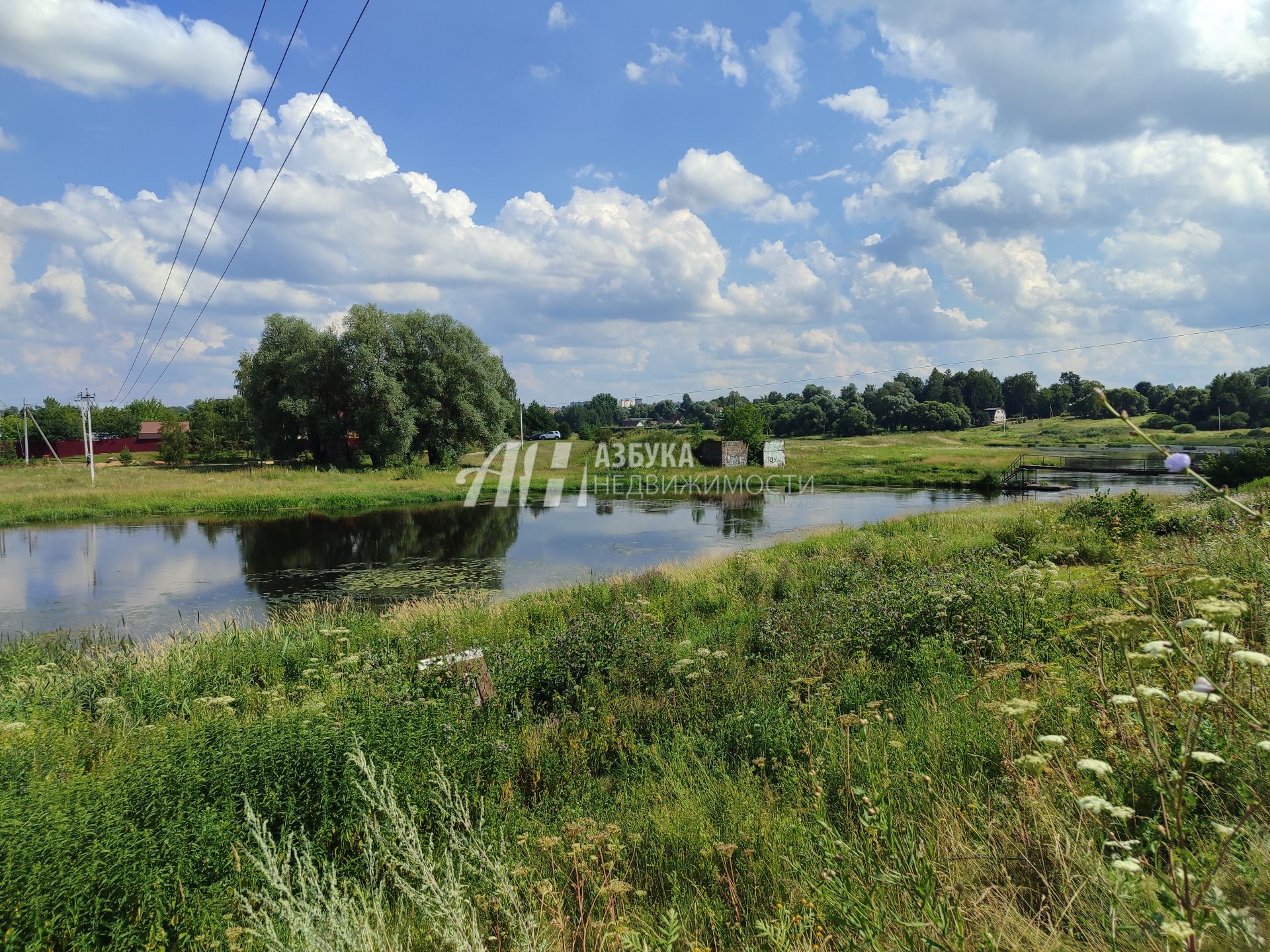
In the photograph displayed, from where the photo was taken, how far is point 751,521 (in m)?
26.6

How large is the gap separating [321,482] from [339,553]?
53.3ft

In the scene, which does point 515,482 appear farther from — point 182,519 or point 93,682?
point 93,682

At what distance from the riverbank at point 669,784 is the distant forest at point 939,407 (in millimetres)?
50914

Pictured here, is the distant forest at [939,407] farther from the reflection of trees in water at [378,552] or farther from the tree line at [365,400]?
the reflection of trees in water at [378,552]

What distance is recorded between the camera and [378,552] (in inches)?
800

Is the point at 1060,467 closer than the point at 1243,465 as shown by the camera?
No

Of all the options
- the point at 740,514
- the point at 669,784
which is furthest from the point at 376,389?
the point at 669,784

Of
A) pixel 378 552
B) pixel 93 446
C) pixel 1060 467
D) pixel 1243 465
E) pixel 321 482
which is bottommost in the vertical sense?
pixel 378 552

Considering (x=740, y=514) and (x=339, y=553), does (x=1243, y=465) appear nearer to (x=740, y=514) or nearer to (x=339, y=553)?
(x=740, y=514)

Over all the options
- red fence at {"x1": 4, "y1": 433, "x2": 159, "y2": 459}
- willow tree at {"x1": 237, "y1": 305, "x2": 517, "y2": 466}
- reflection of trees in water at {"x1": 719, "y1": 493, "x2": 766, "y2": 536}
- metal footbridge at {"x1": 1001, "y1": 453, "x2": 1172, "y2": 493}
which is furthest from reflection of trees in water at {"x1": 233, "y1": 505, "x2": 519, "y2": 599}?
red fence at {"x1": 4, "y1": 433, "x2": 159, "y2": 459}

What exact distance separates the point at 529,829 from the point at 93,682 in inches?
244

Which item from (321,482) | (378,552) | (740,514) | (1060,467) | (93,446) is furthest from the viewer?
(93,446)

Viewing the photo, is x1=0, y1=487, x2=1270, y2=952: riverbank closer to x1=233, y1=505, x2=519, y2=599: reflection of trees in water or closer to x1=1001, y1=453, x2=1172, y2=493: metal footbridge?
x1=233, y1=505, x2=519, y2=599: reflection of trees in water

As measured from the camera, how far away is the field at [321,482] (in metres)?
28.2
